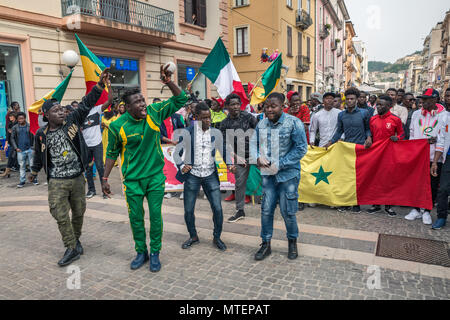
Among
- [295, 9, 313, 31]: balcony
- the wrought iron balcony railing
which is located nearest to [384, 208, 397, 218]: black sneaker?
the wrought iron balcony railing

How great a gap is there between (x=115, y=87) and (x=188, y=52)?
4471 mm

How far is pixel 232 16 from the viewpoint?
23938mm

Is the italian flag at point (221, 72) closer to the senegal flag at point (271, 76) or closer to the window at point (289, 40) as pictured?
the senegal flag at point (271, 76)

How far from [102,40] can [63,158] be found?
32.1 feet

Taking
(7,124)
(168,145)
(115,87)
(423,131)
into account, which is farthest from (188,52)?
(423,131)

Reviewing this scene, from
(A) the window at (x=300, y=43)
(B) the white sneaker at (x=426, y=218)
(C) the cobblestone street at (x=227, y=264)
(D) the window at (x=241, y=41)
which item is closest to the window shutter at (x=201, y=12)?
(D) the window at (x=241, y=41)

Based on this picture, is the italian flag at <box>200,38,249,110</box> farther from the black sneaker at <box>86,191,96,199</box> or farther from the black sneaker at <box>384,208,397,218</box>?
the black sneaker at <box>384,208,397,218</box>

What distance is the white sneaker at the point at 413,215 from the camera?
5641 millimetres

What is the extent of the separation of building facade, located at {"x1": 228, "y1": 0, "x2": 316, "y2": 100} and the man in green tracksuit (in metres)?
18.5

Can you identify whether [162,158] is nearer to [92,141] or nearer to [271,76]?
[271,76]

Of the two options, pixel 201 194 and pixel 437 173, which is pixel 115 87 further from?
pixel 437 173

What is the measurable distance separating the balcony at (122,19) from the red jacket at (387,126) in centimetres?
954

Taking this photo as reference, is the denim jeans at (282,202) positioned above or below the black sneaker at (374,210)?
above

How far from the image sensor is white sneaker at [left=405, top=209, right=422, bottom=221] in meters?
5.64
